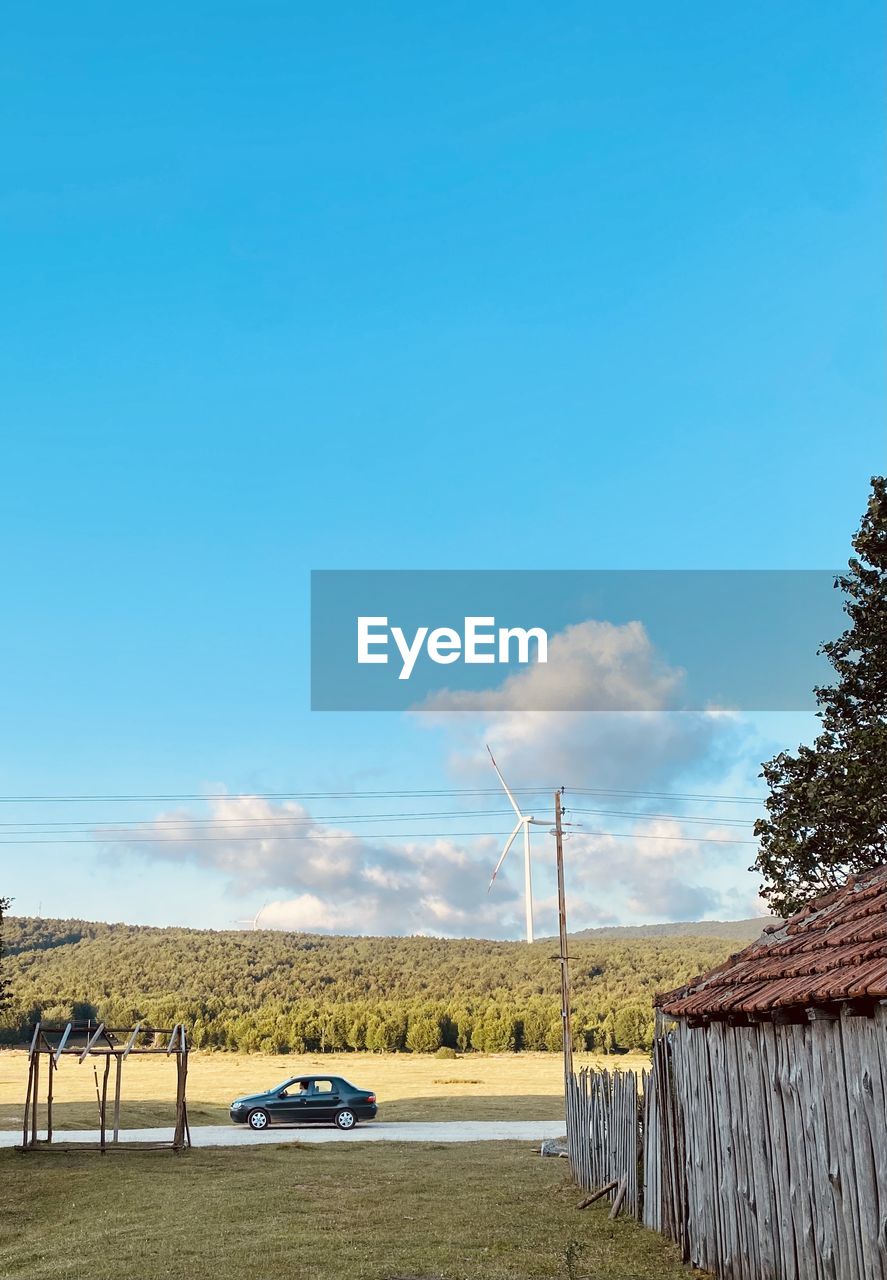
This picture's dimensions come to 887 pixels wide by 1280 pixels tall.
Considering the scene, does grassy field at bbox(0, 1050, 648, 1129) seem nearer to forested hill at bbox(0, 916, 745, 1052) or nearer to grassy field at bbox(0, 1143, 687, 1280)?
forested hill at bbox(0, 916, 745, 1052)

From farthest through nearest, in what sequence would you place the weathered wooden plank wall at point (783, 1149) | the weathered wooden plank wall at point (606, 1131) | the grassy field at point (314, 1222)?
the weathered wooden plank wall at point (606, 1131), the grassy field at point (314, 1222), the weathered wooden plank wall at point (783, 1149)

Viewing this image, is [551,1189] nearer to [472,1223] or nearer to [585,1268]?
[472,1223]

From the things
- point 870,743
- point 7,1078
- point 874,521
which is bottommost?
point 7,1078

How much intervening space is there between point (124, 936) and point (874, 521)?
12854 cm

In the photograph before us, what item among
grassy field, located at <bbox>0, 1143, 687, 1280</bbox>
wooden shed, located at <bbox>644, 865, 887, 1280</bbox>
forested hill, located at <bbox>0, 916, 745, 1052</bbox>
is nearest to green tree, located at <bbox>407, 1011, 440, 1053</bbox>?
forested hill, located at <bbox>0, 916, 745, 1052</bbox>

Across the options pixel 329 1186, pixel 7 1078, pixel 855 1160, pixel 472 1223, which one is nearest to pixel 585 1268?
pixel 472 1223

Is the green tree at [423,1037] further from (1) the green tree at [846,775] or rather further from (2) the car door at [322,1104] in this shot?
(1) the green tree at [846,775]

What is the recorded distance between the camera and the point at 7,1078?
5859 centimetres

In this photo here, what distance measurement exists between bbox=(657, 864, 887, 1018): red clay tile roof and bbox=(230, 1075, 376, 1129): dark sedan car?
23141 mm

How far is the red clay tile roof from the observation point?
9.12 meters

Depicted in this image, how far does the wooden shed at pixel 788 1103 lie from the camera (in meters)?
8.85

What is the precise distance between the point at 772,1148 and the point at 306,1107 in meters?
27.8

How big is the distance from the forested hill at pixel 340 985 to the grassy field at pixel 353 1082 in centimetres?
239

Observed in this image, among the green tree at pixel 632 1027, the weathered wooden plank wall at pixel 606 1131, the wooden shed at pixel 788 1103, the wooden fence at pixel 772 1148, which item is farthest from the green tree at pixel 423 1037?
the wooden shed at pixel 788 1103
